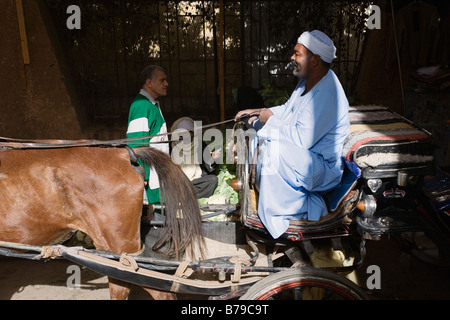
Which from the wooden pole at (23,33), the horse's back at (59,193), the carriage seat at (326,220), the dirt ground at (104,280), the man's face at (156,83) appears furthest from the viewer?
the wooden pole at (23,33)

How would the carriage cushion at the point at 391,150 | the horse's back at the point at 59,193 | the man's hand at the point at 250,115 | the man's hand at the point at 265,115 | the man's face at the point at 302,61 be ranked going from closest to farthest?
1. the carriage cushion at the point at 391,150
2. the horse's back at the point at 59,193
3. the man's face at the point at 302,61
4. the man's hand at the point at 265,115
5. the man's hand at the point at 250,115

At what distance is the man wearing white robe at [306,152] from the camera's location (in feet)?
9.20

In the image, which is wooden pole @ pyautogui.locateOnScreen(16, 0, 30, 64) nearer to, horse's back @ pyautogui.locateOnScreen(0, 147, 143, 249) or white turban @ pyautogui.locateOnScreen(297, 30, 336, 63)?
horse's back @ pyautogui.locateOnScreen(0, 147, 143, 249)

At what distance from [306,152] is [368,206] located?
0.54 metres

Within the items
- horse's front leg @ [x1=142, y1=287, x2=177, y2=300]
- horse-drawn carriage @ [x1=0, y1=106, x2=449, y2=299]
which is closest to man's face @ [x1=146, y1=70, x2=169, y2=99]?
horse-drawn carriage @ [x1=0, y1=106, x2=449, y2=299]

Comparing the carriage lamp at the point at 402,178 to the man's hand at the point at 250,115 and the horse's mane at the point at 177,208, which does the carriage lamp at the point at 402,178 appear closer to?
the man's hand at the point at 250,115

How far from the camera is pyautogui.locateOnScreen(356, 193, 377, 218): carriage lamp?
104 inches

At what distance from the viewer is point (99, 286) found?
3.87 meters

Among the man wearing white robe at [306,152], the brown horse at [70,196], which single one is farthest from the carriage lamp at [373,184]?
the brown horse at [70,196]

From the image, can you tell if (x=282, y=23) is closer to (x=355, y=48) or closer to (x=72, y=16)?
(x=355, y=48)

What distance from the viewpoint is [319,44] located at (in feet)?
9.52

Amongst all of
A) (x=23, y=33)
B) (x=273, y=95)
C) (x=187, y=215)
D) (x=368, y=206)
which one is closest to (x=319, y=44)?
(x=368, y=206)

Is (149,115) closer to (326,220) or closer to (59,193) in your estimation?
(59,193)

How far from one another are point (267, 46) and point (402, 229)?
181 inches
